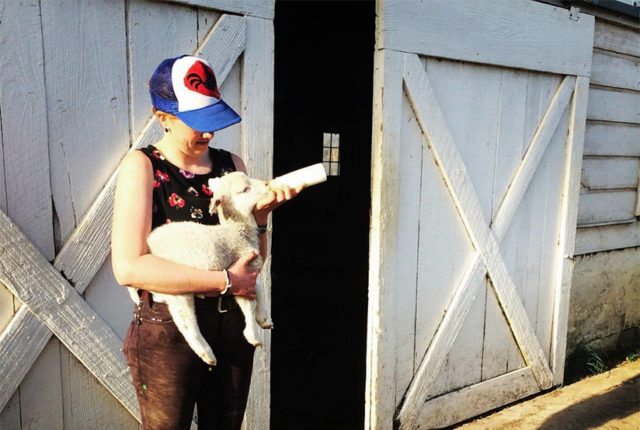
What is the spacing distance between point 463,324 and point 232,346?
225cm

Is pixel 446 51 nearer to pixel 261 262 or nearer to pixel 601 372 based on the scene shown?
pixel 261 262

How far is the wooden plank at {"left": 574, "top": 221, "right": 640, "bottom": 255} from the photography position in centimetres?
445

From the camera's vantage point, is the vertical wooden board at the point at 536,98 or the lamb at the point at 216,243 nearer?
the lamb at the point at 216,243

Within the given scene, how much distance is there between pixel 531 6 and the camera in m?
3.54

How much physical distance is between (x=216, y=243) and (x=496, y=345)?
2834mm

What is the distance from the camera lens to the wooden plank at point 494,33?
298 cm

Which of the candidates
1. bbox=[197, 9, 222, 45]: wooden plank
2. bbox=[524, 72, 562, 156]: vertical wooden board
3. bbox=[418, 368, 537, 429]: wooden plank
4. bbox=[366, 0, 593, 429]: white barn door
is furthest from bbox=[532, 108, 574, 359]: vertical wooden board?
bbox=[197, 9, 222, 45]: wooden plank

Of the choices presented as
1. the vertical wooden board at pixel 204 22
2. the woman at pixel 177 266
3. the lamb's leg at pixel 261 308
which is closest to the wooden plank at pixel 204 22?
the vertical wooden board at pixel 204 22

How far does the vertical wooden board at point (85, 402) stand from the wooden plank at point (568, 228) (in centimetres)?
331

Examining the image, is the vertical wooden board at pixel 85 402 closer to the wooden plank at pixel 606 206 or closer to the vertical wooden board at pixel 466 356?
the vertical wooden board at pixel 466 356

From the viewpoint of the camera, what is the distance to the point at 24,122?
201cm

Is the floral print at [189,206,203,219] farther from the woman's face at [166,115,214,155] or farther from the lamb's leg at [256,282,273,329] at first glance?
the lamb's leg at [256,282,273,329]

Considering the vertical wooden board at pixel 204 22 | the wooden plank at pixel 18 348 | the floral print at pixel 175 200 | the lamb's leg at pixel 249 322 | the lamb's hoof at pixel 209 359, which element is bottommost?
the wooden plank at pixel 18 348

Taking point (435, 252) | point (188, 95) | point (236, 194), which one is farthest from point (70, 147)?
point (435, 252)
